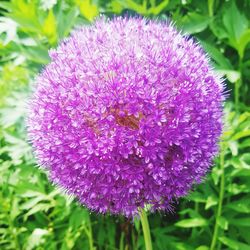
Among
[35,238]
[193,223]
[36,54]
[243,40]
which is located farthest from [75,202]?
[243,40]

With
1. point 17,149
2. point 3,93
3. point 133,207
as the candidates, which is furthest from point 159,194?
point 3,93

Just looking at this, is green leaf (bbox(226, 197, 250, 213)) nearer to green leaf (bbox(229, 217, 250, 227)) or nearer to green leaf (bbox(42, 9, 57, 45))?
green leaf (bbox(229, 217, 250, 227))

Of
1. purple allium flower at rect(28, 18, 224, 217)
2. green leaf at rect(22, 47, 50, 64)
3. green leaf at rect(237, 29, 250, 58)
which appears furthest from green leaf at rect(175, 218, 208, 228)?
green leaf at rect(22, 47, 50, 64)

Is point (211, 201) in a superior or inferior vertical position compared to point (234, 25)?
inferior

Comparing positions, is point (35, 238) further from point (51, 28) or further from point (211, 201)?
point (51, 28)

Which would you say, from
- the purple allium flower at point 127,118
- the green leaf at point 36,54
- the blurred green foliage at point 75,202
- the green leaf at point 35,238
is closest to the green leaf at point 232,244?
the blurred green foliage at point 75,202

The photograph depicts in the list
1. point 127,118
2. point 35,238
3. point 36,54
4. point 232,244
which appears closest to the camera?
point 127,118

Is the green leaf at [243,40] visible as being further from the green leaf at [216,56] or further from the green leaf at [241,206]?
the green leaf at [241,206]
